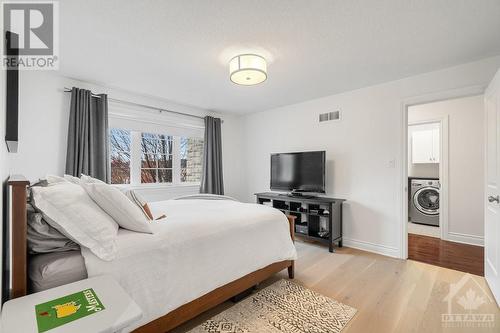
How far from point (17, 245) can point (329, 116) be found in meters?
3.79

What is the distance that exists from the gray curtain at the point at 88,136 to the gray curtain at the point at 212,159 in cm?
163

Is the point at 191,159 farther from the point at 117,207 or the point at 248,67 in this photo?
the point at 117,207

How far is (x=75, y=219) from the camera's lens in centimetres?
128

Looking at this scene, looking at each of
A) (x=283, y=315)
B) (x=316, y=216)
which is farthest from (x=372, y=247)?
(x=283, y=315)

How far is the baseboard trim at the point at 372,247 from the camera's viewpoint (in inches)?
123

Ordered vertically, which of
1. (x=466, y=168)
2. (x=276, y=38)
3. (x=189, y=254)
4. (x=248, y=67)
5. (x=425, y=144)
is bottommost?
(x=189, y=254)

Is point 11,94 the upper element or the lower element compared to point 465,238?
upper

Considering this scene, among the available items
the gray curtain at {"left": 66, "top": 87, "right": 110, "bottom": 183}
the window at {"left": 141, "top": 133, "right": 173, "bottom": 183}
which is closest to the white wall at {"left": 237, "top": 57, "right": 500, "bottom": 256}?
the window at {"left": 141, "top": 133, "right": 173, "bottom": 183}

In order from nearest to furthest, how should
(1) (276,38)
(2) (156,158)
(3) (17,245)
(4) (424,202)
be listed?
(3) (17,245)
(1) (276,38)
(2) (156,158)
(4) (424,202)

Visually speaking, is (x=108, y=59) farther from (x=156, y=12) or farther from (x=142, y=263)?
(x=142, y=263)

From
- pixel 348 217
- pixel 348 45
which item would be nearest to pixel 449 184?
pixel 348 217

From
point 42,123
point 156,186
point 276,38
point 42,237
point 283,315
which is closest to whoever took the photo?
point 42,237

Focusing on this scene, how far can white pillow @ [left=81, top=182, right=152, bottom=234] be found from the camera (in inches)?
57.6

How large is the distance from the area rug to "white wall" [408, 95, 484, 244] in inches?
119
